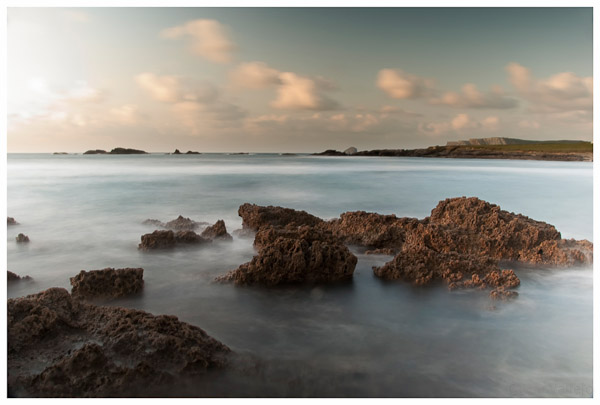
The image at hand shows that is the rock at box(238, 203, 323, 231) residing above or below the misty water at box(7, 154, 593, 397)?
above

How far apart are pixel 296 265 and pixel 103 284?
194 centimetres

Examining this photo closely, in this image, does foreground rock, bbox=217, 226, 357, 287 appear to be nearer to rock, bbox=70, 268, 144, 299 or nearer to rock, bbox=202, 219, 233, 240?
rock, bbox=70, 268, 144, 299

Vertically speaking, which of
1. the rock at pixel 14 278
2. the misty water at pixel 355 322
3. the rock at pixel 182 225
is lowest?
the misty water at pixel 355 322

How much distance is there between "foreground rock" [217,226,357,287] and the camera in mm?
4219

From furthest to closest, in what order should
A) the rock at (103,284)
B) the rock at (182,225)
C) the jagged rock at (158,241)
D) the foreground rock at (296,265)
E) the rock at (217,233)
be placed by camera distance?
1. the rock at (182,225)
2. the rock at (217,233)
3. the jagged rock at (158,241)
4. the foreground rock at (296,265)
5. the rock at (103,284)

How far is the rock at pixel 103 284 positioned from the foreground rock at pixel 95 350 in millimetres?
875

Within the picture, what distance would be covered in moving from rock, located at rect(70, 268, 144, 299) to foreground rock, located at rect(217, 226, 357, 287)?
0.93 metres

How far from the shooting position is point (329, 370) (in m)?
2.67

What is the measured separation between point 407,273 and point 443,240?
45.5 inches

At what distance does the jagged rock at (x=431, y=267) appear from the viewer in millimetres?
4285

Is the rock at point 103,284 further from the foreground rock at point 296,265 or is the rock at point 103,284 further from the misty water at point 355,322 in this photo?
the foreground rock at point 296,265

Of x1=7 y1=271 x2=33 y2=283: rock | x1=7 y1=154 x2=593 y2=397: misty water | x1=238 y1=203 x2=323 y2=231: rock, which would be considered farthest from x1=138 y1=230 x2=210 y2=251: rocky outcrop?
x1=7 y1=271 x2=33 y2=283: rock

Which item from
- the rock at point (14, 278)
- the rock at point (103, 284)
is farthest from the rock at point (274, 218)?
the rock at point (14, 278)
